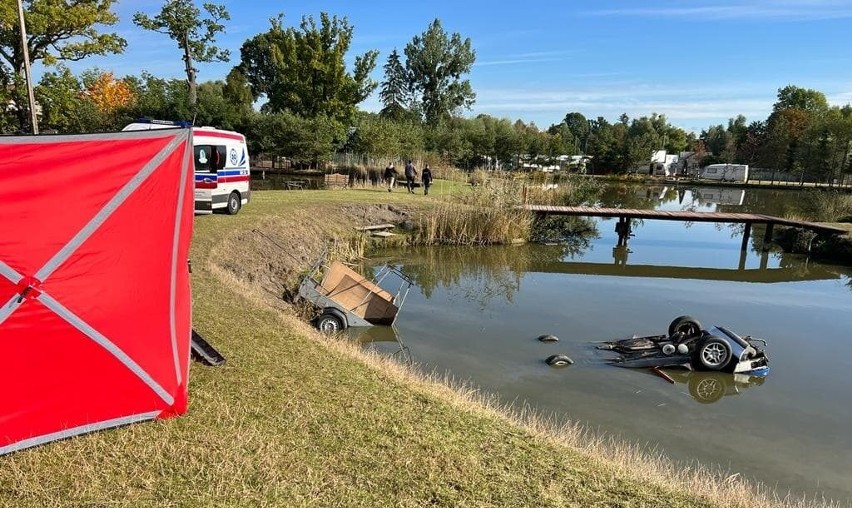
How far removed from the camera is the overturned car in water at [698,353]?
8.81m

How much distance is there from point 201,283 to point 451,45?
6249 centimetres

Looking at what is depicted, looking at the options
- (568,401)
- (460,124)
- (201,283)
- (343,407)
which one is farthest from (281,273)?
(460,124)

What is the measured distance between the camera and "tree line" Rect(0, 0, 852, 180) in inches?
1019

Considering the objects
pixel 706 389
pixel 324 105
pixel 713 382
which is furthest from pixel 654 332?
pixel 324 105

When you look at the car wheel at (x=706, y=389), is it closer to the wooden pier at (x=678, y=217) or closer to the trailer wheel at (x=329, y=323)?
the trailer wheel at (x=329, y=323)

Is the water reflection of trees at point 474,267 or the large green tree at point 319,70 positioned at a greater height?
the large green tree at point 319,70

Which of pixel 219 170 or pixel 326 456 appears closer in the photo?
pixel 326 456

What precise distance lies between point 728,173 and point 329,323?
242 ft

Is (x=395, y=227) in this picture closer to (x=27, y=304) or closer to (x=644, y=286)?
(x=644, y=286)

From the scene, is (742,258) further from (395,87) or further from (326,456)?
(395,87)

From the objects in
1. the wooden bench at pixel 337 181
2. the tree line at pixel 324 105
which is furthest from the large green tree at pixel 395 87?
the wooden bench at pixel 337 181

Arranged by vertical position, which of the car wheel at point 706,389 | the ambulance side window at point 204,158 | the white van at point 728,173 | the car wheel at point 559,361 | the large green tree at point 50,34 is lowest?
the car wheel at point 706,389

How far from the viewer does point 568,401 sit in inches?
307

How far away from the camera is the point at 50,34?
81.3 ft
